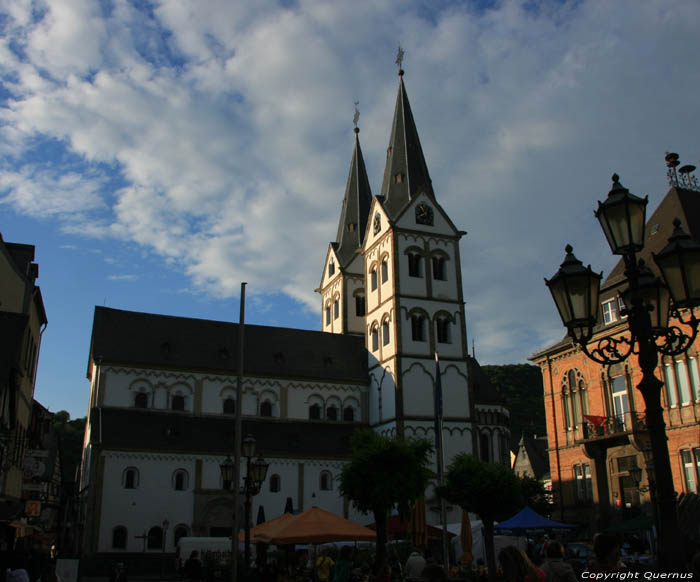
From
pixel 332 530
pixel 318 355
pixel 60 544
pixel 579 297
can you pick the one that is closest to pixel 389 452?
pixel 332 530

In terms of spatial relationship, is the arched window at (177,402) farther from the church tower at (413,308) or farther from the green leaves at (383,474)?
the green leaves at (383,474)

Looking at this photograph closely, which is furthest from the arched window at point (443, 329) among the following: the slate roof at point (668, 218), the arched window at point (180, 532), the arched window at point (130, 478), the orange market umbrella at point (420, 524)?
the orange market umbrella at point (420, 524)

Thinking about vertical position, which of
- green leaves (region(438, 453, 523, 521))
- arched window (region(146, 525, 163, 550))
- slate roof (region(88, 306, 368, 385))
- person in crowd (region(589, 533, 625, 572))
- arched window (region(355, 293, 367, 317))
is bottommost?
arched window (region(146, 525, 163, 550))

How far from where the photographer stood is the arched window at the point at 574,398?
34531 millimetres

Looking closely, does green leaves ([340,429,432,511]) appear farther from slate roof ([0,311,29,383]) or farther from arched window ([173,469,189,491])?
arched window ([173,469,189,491])

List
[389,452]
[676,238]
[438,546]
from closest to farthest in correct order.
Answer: [676,238] → [389,452] → [438,546]

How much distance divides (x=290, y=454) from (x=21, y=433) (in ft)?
68.9

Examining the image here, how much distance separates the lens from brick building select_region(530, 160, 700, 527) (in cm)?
2855

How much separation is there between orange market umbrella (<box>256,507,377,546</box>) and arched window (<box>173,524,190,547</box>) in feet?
77.7

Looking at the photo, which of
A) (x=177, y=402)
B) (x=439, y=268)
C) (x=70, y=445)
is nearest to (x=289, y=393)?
(x=177, y=402)

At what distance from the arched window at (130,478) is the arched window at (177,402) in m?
6.14

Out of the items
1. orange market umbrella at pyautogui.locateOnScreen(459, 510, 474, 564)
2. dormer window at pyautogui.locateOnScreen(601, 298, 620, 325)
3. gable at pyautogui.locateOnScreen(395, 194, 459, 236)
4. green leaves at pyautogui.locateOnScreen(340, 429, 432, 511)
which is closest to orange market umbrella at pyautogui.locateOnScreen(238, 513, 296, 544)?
green leaves at pyautogui.locateOnScreen(340, 429, 432, 511)

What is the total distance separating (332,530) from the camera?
19.4m

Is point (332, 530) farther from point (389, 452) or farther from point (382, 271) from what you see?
point (382, 271)
